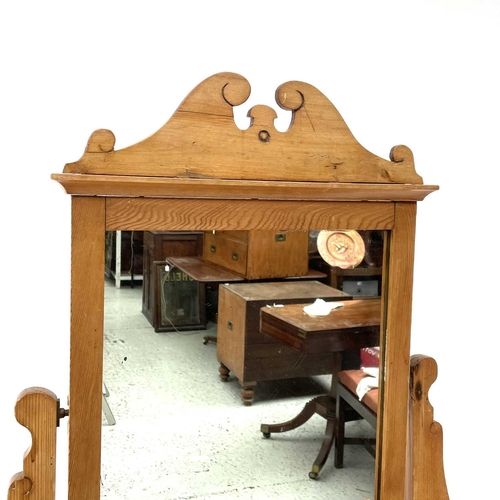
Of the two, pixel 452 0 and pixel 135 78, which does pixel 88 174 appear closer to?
pixel 135 78

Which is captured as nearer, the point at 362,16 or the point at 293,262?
the point at 293,262

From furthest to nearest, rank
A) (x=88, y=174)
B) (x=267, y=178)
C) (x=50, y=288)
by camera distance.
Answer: (x=50, y=288) < (x=267, y=178) < (x=88, y=174)

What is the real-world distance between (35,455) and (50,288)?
0.34 m

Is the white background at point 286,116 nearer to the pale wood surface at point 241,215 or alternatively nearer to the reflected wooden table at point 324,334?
the pale wood surface at point 241,215

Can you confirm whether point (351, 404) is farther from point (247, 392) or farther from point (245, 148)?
point (245, 148)

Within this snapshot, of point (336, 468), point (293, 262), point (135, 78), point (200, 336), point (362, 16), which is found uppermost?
point (362, 16)

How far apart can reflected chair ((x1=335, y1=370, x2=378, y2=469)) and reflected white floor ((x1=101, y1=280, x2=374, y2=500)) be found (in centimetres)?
1

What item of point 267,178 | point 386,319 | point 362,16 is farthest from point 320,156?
point 362,16

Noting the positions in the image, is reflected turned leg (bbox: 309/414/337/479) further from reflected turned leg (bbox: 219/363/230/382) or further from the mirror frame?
reflected turned leg (bbox: 219/363/230/382)

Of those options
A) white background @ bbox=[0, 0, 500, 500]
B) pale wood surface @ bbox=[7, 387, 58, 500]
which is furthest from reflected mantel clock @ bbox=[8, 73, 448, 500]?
white background @ bbox=[0, 0, 500, 500]

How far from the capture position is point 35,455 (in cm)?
103

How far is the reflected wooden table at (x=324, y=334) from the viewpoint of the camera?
1.22 m

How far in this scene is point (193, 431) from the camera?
45.9 inches

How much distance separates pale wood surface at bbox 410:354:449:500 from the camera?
1214mm
